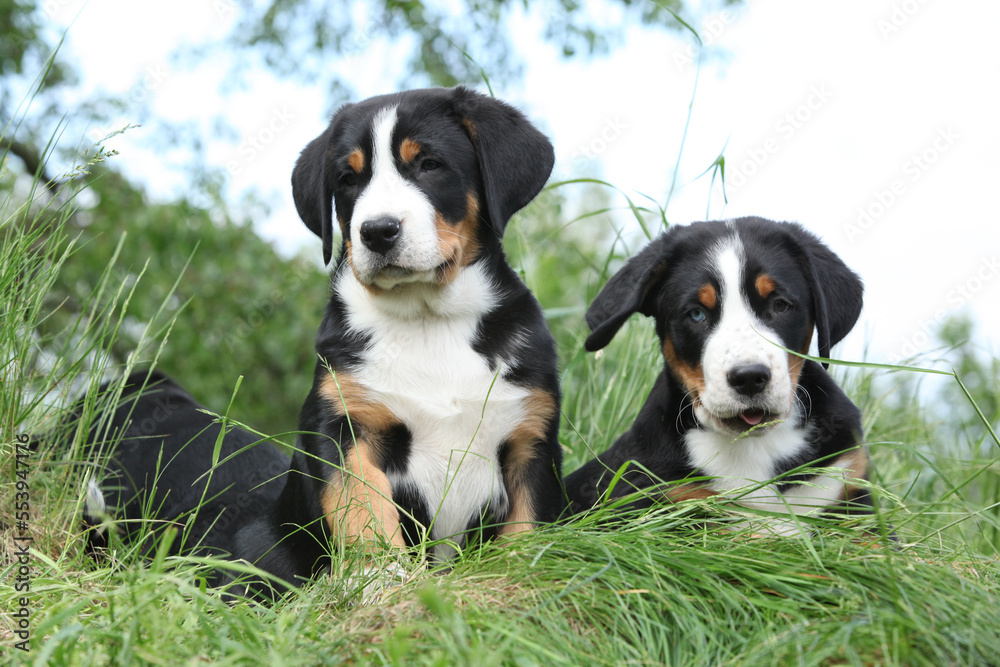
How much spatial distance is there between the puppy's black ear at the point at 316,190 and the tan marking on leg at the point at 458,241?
1.83ft

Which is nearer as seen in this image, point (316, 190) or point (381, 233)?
point (381, 233)

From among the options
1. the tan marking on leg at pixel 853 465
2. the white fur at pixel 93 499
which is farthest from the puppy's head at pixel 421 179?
the tan marking on leg at pixel 853 465

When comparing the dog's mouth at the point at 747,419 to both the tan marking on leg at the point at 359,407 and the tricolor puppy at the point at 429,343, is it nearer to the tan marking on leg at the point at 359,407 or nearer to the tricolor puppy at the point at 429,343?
the tricolor puppy at the point at 429,343

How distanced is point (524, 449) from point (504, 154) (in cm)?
110

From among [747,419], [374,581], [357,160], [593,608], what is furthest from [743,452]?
[357,160]

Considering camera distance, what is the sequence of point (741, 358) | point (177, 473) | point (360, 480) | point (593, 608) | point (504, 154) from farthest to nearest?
point (177, 473) < point (504, 154) < point (741, 358) < point (360, 480) < point (593, 608)

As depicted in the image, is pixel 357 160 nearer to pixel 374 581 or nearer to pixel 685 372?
pixel 685 372

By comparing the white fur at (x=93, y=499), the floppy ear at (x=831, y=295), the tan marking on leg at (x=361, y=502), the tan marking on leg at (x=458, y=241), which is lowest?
the white fur at (x=93, y=499)

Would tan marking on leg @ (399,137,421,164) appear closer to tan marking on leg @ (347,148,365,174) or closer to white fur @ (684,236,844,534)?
tan marking on leg @ (347,148,365,174)

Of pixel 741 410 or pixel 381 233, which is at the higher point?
pixel 741 410

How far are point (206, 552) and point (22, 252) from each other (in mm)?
1397

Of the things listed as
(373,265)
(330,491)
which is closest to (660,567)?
(330,491)

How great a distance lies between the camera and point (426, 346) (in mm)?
3322

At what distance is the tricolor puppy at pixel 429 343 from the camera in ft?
10.3
